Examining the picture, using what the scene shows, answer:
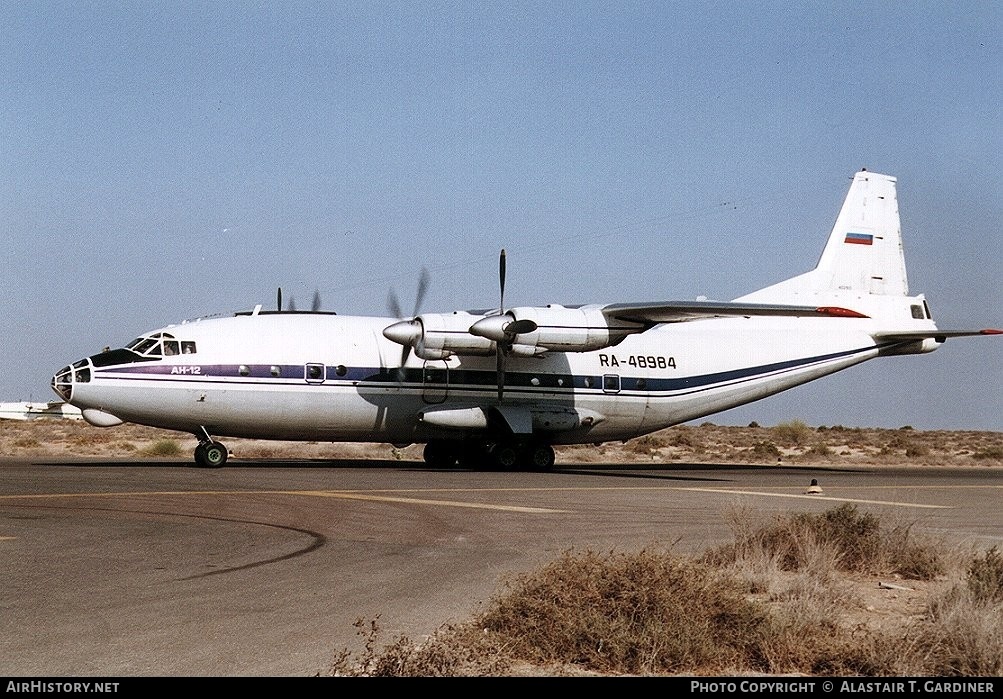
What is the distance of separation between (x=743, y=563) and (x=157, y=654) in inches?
248

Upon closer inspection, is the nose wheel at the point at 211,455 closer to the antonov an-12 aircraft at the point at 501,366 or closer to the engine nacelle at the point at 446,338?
the antonov an-12 aircraft at the point at 501,366

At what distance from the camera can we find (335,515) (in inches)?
671

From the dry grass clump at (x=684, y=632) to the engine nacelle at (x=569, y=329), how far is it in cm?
2075

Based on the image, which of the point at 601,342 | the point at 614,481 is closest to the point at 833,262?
the point at 601,342

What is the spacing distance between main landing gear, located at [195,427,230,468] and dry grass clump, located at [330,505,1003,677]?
2232 cm

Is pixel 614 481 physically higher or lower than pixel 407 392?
lower

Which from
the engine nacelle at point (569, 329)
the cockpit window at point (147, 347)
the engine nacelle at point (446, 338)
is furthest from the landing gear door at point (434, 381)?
the cockpit window at point (147, 347)

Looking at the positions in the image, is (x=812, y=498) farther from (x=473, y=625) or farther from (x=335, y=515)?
(x=473, y=625)

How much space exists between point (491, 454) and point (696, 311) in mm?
8259

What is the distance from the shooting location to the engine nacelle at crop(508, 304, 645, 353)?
30328 mm

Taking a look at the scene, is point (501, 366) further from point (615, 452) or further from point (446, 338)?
point (615, 452)

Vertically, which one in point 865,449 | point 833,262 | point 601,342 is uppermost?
point 833,262

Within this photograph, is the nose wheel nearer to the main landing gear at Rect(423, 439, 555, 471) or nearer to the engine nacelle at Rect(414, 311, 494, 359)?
the engine nacelle at Rect(414, 311, 494, 359)

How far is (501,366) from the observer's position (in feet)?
104
